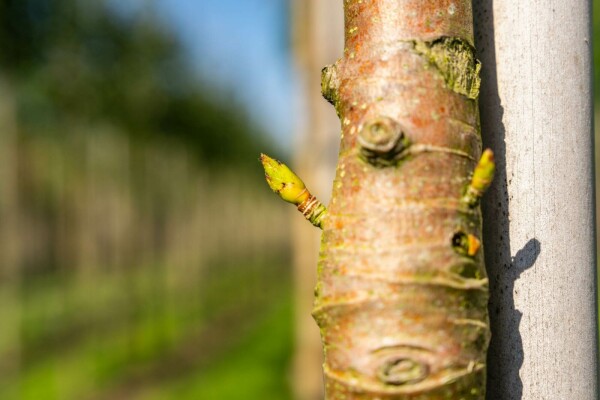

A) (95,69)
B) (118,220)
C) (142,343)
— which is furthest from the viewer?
(118,220)

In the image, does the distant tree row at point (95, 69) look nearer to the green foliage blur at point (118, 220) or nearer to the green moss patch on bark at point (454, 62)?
the green foliage blur at point (118, 220)

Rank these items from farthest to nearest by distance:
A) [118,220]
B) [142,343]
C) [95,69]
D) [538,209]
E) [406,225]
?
1. [118,220]
2. [142,343]
3. [95,69]
4. [538,209]
5. [406,225]

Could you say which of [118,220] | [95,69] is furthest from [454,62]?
[118,220]

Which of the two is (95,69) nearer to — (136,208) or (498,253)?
(136,208)

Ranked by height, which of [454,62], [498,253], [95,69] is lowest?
[498,253]

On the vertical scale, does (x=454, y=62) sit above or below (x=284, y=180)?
above

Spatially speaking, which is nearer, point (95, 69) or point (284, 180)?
point (284, 180)

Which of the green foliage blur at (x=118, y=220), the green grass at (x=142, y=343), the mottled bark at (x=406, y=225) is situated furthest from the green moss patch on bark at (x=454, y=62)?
the green grass at (x=142, y=343)
